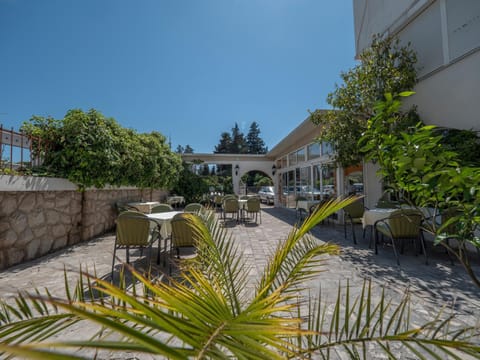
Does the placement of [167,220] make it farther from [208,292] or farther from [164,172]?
[164,172]

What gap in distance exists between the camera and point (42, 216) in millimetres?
4055

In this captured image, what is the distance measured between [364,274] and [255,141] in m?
53.5

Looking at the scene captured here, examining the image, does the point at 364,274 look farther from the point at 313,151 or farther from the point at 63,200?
the point at 313,151

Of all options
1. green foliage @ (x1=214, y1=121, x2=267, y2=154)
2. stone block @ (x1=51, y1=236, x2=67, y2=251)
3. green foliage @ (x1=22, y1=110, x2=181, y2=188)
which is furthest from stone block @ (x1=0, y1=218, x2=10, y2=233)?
green foliage @ (x1=214, y1=121, x2=267, y2=154)

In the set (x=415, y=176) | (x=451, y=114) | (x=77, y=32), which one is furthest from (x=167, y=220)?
(x=77, y=32)

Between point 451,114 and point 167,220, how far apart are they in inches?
248

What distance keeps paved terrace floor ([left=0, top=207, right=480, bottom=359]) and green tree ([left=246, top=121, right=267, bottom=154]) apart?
50.5 metres

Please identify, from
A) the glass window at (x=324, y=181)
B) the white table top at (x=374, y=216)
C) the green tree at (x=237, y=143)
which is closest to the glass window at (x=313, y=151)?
the glass window at (x=324, y=181)

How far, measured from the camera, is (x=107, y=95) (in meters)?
12.4

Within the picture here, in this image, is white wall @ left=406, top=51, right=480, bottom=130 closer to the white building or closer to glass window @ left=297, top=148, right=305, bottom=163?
the white building

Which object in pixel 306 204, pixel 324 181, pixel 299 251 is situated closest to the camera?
pixel 299 251

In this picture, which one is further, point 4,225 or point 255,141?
point 255,141

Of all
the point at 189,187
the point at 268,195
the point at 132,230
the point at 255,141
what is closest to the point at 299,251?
the point at 132,230

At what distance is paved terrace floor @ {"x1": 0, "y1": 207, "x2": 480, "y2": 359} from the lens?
2512 millimetres
